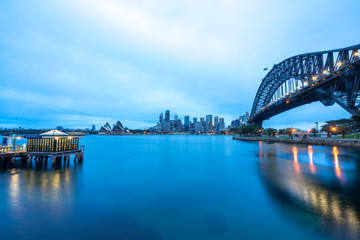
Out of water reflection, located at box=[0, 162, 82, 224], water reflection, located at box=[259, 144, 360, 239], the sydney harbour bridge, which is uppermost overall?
the sydney harbour bridge

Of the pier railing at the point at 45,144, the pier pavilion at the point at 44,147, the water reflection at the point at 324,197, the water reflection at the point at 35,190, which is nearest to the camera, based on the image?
the water reflection at the point at 324,197

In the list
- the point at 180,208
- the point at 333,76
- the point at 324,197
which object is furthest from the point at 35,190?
the point at 333,76

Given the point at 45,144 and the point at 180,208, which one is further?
the point at 45,144

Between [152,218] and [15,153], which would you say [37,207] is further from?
[15,153]

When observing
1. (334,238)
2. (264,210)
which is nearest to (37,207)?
(264,210)

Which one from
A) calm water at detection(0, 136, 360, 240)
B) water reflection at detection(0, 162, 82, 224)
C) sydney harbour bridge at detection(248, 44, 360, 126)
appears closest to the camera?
calm water at detection(0, 136, 360, 240)

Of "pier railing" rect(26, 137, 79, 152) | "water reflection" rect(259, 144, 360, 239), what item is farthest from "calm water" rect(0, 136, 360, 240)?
"pier railing" rect(26, 137, 79, 152)

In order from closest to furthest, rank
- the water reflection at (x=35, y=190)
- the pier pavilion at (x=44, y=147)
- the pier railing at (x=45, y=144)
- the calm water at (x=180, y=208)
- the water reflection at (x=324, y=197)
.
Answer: the calm water at (x=180, y=208) → the water reflection at (x=324, y=197) → the water reflection at (x=35, y=190) → the pier pavilion at (x=44, y=147) → the pier railing at (x=45, y=144)

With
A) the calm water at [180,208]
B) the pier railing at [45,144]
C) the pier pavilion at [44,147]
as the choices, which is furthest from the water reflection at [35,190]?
the pier railing at [45,144]

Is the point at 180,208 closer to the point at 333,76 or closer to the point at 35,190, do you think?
the point at 35,190

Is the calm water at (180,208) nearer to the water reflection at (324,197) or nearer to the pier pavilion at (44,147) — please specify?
the water reflection at (324,197)

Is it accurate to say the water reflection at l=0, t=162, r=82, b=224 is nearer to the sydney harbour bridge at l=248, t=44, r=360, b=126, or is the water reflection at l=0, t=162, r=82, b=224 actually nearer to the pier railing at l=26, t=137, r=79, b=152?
the pier railing at l=26, t=137, r=79, b=152
